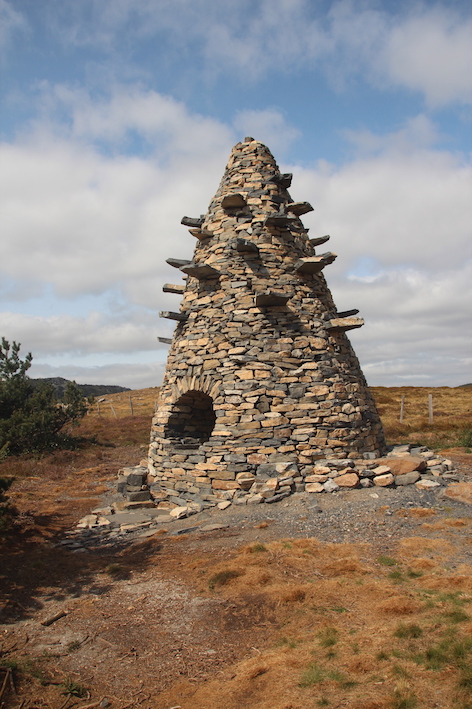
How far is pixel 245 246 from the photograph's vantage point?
10.4 metres

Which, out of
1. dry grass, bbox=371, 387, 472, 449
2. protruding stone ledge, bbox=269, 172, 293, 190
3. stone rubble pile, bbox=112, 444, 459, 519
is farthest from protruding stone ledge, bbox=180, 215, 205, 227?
dry grass, bbox=371, 387, 472, 449

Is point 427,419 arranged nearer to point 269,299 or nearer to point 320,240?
point 320,240

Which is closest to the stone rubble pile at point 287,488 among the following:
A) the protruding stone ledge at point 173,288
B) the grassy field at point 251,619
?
the grassy field at point 251,619

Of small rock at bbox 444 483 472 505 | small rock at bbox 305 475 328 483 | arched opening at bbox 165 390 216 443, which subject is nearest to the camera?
small rock at bbox 444 483 472 505

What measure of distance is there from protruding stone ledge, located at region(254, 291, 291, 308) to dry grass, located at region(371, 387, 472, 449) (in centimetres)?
1018

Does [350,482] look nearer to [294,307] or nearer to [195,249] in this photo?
[294,307]

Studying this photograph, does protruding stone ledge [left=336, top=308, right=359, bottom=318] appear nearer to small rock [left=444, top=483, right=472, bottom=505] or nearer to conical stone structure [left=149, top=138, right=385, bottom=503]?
conical stone structure [left=149, top=138, right=385, bottom=503]

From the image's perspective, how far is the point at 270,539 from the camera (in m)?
7.10

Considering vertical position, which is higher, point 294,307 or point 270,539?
point 294,307

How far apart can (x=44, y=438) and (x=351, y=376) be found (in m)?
14.5

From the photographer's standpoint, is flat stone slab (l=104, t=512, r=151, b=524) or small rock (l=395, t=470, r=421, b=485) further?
flat stone slab (l=104, t=512, r=151, b=524)

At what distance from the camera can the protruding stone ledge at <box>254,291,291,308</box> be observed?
991cm

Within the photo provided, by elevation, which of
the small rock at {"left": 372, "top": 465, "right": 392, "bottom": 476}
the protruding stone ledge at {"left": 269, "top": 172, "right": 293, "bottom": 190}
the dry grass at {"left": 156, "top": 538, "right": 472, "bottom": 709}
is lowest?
the dry grass at {"left": 156, "top": 538, "right": 472, "bottom": 709}

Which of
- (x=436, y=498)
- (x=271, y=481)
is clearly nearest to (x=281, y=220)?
(x=271, y=481)
